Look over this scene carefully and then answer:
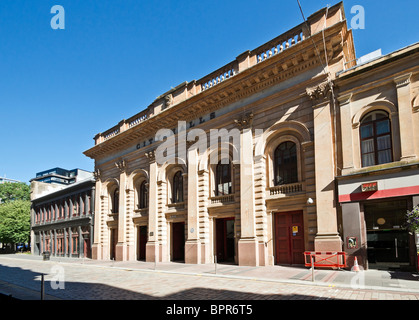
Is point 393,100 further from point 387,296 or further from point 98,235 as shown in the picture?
point 98,235

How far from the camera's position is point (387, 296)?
32.2ft

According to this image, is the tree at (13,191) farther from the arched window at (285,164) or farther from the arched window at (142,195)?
the arched window at (285,164)

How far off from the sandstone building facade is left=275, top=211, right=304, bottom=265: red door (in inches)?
2.3

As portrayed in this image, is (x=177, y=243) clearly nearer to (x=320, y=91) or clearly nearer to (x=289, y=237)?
(x=289, y=237)

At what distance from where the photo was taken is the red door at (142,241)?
28953 mm

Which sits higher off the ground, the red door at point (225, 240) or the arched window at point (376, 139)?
the arched window at point (376, 139)

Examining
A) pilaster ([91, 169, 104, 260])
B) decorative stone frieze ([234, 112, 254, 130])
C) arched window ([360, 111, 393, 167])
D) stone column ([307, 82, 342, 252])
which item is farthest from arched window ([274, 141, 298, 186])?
pilaster ([91, 169, 104, 260])

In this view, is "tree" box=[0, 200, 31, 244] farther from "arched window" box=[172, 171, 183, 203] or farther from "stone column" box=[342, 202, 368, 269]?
"stone column" box=[342, 202, 368, 269]

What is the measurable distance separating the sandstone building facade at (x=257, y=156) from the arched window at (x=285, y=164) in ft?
Answer: 0.21

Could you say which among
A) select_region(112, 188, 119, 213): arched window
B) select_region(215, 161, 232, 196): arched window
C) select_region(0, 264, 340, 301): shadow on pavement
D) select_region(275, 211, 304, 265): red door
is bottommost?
select_region(0, 264, 340, 301): shadow on pavement

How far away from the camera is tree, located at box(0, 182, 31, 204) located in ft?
210

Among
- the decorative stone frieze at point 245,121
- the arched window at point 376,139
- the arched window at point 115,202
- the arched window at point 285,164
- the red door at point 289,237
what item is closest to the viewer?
the arched window at point 376,139

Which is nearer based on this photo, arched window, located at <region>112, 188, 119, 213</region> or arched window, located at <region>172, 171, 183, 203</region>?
arched window, located at <region>172, 171, 183, 203</region>

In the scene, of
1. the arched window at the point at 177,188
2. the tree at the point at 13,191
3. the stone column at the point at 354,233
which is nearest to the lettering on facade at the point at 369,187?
the stone column at the point at 354,233
